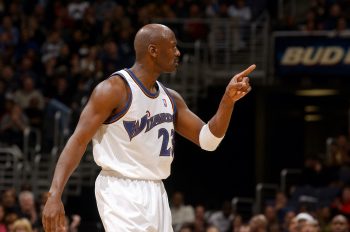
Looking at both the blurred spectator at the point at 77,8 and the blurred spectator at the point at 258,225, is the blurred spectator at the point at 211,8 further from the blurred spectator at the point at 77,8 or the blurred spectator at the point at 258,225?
the blurred spectator at the point at 258,225

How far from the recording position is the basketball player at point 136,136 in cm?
644

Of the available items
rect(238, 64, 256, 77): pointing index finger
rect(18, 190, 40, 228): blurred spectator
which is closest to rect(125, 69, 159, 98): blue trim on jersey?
rect(238, 64, 256, 77): pointing index finger

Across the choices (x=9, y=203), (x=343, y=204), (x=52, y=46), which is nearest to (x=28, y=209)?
(x=9, y=203)

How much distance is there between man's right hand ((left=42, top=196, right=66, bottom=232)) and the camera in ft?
20.1

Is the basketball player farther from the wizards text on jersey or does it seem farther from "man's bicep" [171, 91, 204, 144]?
"man's bicep" [171, 91, 204, 144]

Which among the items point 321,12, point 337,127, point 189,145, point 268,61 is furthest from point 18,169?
point 337,127

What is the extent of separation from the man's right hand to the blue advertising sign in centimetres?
1274

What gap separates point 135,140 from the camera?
661 centimetres

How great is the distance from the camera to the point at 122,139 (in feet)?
21.7

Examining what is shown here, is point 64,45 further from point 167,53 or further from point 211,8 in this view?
point 167,53

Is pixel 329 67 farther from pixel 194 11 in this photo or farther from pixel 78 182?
pixel 78 182

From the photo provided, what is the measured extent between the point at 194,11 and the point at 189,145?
2.99 metres

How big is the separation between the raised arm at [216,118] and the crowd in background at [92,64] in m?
6.71

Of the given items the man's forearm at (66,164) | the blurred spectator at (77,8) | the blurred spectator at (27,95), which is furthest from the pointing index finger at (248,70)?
the blurred spectator at (77,8)
